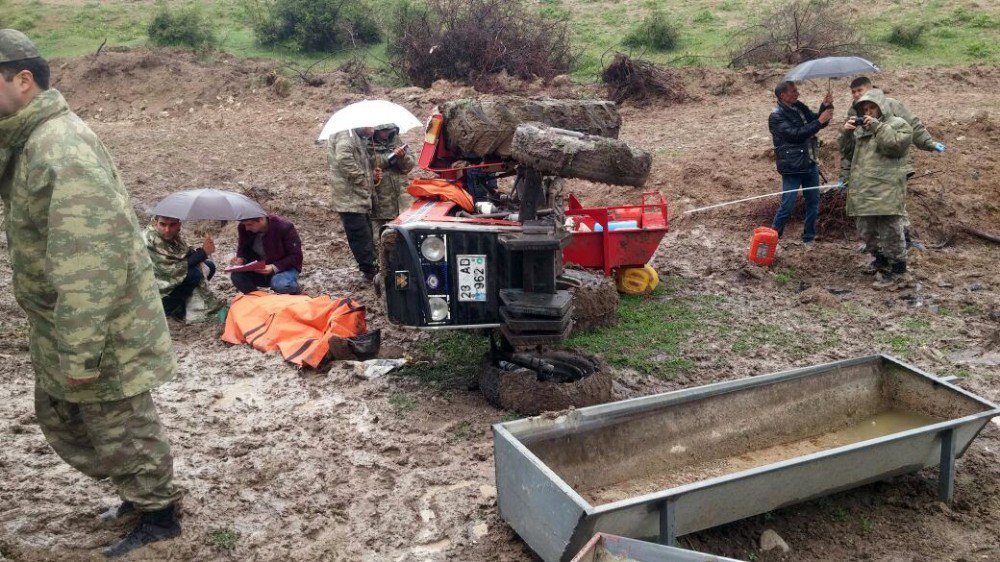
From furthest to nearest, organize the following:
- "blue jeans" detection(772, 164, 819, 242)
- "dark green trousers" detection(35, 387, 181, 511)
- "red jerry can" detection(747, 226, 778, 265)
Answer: "blue jeans" detection(772, 164, 819, 242), "red jerry can" detection(747, 226, 778, 265), "dark green trousers" detection(35, 387, 181, 511)

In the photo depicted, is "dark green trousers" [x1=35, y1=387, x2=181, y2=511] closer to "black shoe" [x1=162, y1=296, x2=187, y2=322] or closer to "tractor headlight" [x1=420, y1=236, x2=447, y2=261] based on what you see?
"tractor headlight" [x1=420, y1=236, x2=447, y2=261]

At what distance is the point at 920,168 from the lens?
9.92 metres

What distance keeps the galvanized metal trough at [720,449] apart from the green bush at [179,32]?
15604mm

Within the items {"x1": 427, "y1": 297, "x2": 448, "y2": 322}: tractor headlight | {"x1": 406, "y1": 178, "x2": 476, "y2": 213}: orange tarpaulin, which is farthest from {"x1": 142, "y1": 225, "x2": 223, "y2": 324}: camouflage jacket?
{"x1": 427, "y1": 297, "x2": 448, "y2": 322}: tractor headlight

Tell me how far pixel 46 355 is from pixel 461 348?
3.43m

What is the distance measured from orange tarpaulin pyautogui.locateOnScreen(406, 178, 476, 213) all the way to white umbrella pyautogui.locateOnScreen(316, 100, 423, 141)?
40.9 inches

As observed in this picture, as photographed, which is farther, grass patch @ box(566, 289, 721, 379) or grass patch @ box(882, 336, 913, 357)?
grass patch @ box(882, 336, 913, 357)

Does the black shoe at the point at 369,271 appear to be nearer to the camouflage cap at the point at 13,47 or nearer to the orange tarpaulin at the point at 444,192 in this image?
the orange tarpaulin at the point at 444,192

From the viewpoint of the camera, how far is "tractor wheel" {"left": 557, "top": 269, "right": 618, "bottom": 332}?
270 inches

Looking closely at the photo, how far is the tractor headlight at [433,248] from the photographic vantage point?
5.48 meters

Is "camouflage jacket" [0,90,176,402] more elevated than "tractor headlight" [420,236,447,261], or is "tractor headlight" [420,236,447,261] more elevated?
"camouflage jacket" [0,90,176,402]

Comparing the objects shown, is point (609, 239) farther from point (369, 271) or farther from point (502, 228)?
point (369, 271)

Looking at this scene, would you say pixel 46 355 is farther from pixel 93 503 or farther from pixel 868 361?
pixel 868 361

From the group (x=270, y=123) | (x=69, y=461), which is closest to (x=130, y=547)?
(x=69, y=461)
